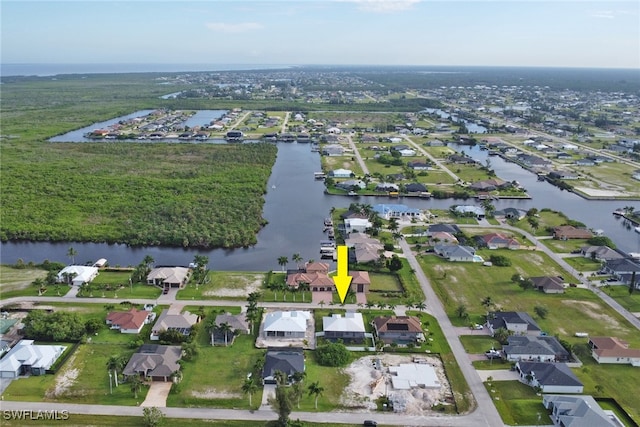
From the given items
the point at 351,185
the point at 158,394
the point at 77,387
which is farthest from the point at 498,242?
the point at 77,387

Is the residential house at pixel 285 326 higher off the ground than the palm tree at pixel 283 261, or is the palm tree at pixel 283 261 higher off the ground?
the palm tree at pixel 283 261

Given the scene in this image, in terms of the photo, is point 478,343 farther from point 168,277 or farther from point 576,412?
point 168,277

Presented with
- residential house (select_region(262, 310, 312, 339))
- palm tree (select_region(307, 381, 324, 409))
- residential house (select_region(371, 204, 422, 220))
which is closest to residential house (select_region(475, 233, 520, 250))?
residential house (select_region(371, 204, 422, 220))

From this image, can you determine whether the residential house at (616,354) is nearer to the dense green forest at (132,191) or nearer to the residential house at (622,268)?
the residential house at (622,268)

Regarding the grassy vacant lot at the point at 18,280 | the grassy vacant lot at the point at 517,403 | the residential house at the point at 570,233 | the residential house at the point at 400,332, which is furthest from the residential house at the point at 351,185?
the grassy vacant lot at the point at 517,403

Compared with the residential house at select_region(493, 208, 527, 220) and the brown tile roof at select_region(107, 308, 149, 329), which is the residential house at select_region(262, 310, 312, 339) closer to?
the brown tile roof at select_region(107, 308, 149, 329)
